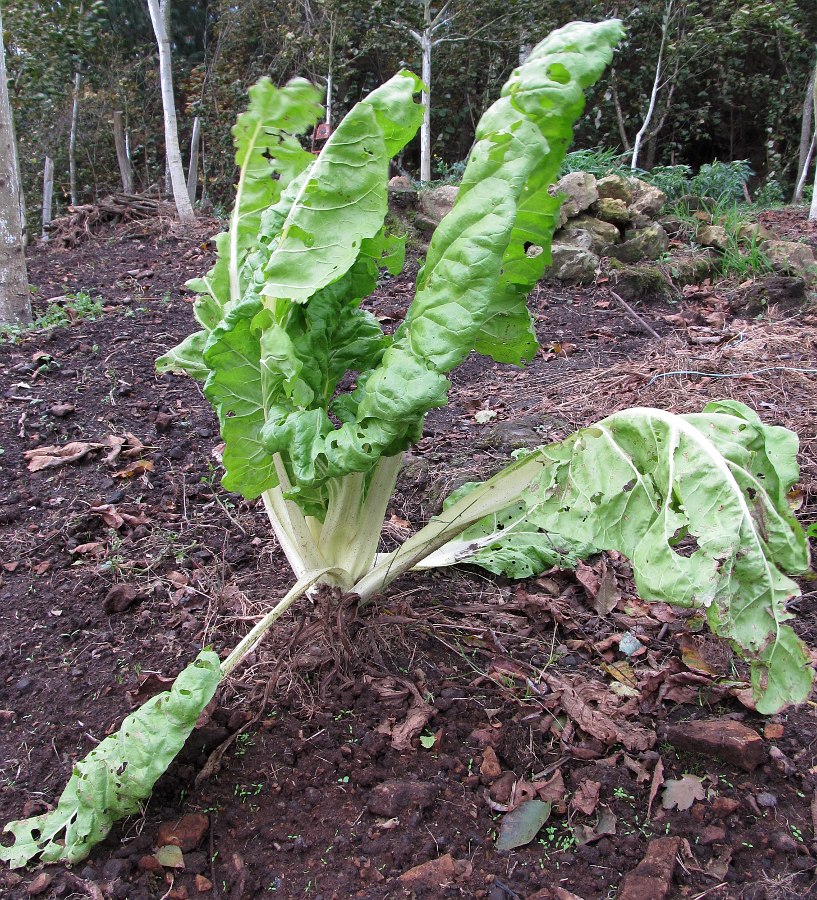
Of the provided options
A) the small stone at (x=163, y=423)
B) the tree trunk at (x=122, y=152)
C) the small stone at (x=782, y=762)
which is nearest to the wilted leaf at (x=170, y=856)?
the small stone at (x=782, y=762)

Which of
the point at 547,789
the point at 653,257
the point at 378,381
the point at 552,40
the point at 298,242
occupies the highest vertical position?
the point at 552,40

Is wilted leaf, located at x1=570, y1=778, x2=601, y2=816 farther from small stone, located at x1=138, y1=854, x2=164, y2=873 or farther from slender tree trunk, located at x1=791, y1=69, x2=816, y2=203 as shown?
slender tree trunk, located at x1=791, y1=69, x2=816, y2=203

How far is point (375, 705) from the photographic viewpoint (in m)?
1.95

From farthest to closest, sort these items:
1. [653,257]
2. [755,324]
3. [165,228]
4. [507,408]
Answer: [165,228] → [653,257] → [755,324] → [507,408]

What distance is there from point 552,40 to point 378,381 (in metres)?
0.94

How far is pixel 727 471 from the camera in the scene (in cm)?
160

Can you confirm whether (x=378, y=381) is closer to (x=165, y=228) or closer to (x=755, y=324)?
(x=755, y=324)

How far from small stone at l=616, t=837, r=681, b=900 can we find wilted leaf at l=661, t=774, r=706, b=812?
11cm

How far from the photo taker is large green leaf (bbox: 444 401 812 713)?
1.54m

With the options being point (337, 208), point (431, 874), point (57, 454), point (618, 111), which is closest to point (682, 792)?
point (431, 874)

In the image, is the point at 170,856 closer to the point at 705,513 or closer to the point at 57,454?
the point at 705,513

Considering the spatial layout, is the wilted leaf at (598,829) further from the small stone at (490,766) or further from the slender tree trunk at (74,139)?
the slender tree trunk at (74,139)

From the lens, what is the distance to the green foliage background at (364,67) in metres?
10.6

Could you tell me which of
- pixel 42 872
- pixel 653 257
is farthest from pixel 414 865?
pixel 653 257
